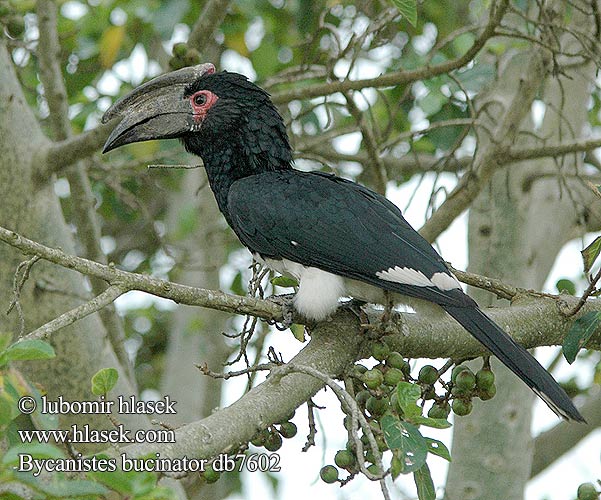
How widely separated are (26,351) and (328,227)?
52.4 inches

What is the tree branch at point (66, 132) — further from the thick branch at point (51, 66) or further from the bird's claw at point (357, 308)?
the bird's claw at point (357, 308)

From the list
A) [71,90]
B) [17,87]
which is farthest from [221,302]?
[71,90]

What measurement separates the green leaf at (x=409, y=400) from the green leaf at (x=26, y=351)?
2.14 feet

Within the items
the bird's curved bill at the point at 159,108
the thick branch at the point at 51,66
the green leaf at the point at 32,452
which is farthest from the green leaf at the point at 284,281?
the green leaf at the point at 32,452

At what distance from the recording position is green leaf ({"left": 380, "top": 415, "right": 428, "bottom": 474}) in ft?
5.35

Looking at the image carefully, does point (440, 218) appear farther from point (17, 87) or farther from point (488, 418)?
point (17, 87)

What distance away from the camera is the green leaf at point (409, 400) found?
5.63 ft

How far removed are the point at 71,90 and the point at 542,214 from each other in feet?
6.65

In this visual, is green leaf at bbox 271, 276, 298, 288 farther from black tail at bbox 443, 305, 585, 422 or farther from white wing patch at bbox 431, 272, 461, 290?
black tail at bbox 443, 305, 585, 422

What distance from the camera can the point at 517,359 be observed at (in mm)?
2143

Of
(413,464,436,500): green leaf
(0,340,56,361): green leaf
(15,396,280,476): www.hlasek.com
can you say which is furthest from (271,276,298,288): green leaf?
(0,340,56,361): green leaf

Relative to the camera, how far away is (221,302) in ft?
6.38

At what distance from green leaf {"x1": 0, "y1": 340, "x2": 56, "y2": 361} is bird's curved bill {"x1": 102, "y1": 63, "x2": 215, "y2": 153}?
1.59 m

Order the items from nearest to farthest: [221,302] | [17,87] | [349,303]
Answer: [221,302] < [349,303] < [17,87]
